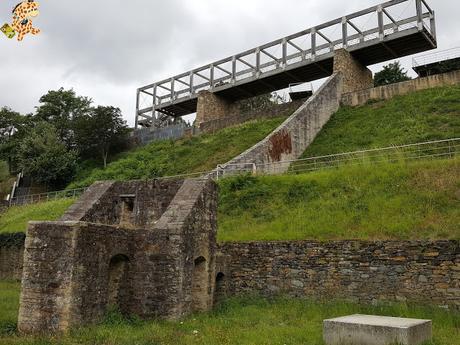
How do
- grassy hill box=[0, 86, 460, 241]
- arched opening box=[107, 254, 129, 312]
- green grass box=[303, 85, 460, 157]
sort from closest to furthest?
1. arched opening box=[107, 254, 129, 312]
2. grassy hill box=[0, 86, 460, 241]
3. green grass box=[303, 85, 460, 157]

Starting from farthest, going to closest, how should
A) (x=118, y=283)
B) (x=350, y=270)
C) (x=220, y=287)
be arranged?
(x=220, y=287) → (x=350, y=270) → (x=118, y=283)

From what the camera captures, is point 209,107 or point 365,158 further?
point 209,107

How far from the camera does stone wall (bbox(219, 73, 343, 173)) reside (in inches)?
782

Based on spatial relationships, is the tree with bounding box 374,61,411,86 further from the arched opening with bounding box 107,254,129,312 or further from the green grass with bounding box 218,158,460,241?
the arched opening with bounding box 107,254,129,312

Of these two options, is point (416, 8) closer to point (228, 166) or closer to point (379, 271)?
point (228, 166)

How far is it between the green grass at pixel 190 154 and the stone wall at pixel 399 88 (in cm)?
454

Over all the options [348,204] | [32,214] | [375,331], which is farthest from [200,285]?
[32,214]

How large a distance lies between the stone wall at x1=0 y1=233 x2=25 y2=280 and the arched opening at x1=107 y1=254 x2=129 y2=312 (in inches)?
452

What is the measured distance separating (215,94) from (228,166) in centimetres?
1890

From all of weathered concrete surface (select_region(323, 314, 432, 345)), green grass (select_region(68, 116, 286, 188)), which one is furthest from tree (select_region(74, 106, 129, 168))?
weathered concrete surface (select_region(323, 314, 432, 345))

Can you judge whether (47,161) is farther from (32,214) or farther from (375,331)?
(375,331)

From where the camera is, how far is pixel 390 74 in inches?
1678

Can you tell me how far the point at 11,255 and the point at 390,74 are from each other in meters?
35.6

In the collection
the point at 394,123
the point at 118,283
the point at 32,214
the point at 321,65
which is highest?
the point at 321,65
